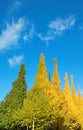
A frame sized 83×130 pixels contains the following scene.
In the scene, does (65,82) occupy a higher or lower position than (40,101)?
higher

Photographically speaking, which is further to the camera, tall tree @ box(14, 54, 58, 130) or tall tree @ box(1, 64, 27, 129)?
tall tree @ box(1, 64, 27, 129)

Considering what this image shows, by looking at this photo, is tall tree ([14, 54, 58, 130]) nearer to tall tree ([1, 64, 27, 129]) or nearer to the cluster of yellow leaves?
the cluster of yellow leaves

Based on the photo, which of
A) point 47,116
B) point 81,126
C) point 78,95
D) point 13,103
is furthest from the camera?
point 78,95

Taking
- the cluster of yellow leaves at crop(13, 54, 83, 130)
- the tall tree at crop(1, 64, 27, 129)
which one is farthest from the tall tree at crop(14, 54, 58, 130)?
the tall tree at crop(1, 64, 27, 129)

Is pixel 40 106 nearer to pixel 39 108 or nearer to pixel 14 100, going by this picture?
pixel 39 108

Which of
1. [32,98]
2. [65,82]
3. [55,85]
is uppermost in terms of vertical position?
[65,82]

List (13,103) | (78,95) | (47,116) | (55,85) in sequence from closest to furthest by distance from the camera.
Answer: (47,116) → (13,103) → (55,85) → (78,95)

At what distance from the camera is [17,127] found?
189ft

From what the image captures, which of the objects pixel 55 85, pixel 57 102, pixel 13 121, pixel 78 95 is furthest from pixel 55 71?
pixel 78 95

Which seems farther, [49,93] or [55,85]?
[55,85]

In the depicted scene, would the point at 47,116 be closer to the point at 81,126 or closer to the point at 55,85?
the point at 55,85

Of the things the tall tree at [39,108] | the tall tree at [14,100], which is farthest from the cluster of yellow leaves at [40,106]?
the tall tree at [14,100]

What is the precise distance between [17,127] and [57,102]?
7.89m

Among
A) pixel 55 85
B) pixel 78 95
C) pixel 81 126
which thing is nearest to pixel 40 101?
pixel 55 85
